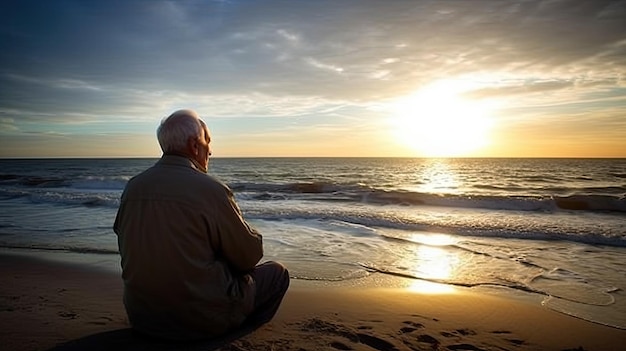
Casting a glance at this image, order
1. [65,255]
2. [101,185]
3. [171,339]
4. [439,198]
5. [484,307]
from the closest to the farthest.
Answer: [171,339], [484,307], [65,255], [439,198], [101,185]

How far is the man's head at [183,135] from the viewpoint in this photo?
250 centimetres

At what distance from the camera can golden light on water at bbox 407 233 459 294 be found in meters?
4.84

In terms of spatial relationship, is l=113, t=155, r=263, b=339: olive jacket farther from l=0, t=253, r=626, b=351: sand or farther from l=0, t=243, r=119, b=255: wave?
l=0, t=243, r=119, b=255: wave

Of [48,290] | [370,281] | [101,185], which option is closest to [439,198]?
[370,281]

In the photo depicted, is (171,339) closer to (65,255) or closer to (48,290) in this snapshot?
(48,290)

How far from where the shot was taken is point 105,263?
5.77 metres

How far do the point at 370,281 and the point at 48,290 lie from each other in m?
3.72

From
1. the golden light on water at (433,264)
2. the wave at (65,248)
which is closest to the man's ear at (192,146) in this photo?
the golden light on water at (433,264)

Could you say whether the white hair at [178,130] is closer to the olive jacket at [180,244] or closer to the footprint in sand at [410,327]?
the olive jacket at [180,244]

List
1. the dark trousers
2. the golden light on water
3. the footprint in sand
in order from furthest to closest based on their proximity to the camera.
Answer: the golden light on water, the footprint in sand, the dark trousers

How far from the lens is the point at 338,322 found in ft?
11.4

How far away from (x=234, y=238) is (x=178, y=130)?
2.50ft

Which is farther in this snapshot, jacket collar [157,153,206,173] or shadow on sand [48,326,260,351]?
shadow on sand [48,326,260,351]

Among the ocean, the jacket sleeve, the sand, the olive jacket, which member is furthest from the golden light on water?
the olive jacket
